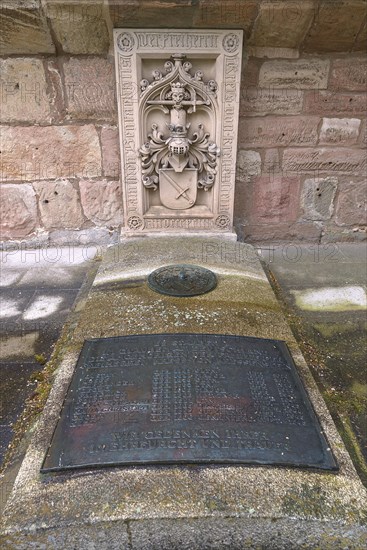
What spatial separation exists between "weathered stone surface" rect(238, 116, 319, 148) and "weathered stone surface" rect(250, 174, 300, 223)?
0.26 metres

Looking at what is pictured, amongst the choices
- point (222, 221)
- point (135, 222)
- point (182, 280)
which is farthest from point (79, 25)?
point (182, 280)

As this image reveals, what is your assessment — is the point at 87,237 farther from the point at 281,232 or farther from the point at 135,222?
the point at 281,232

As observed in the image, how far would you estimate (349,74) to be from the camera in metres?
2.80

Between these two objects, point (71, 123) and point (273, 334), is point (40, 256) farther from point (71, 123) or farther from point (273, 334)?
point (273, 334)

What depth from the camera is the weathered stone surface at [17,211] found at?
298cm

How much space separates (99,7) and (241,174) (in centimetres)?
143

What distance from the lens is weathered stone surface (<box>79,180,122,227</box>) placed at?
302 centimetres

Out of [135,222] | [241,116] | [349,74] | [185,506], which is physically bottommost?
[185,506]

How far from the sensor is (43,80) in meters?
2.70

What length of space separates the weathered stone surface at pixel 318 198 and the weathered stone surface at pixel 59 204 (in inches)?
70.6

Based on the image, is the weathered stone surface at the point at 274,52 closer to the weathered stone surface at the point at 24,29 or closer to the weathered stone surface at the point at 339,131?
the weathered stone surface at the point at 339,131

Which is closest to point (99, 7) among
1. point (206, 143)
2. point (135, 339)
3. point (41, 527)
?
point (206, 143)

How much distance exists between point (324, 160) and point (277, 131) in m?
0.44

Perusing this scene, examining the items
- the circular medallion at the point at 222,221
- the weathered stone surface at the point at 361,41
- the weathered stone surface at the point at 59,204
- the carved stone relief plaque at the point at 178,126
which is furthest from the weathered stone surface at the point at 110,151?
the weathered stone surface at the point at 361,41
